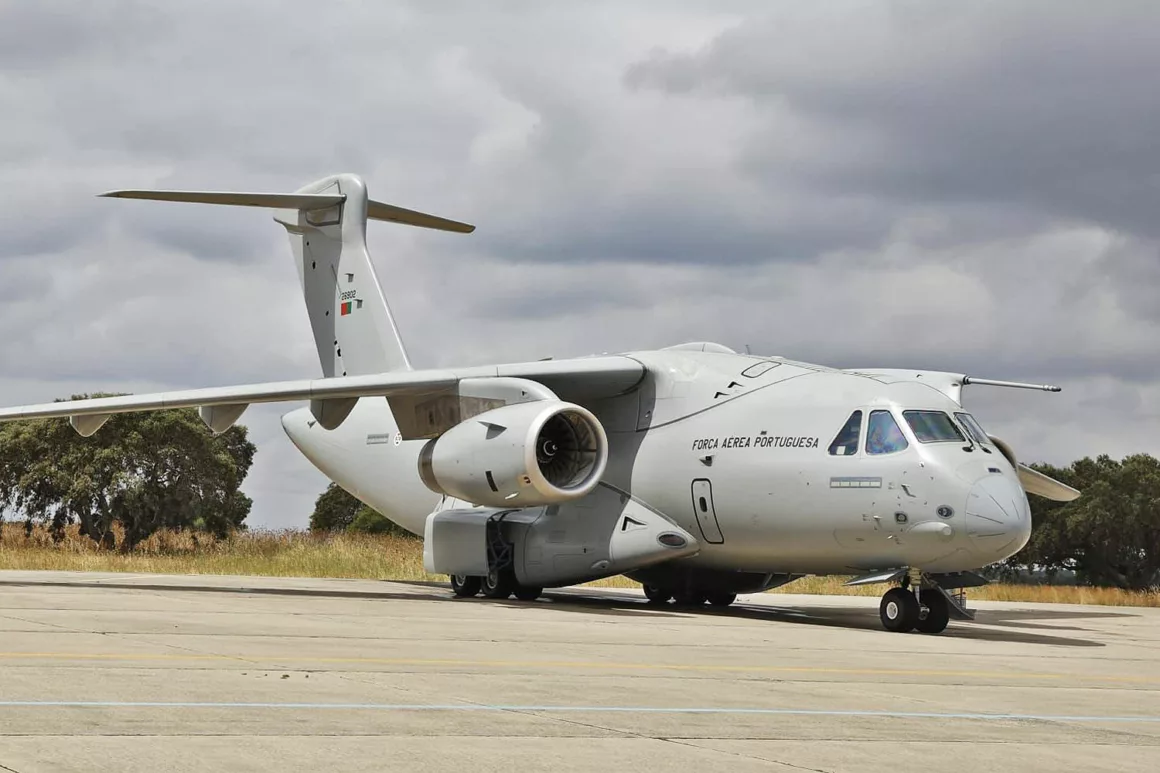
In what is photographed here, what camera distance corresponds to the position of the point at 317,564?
29.8 meters

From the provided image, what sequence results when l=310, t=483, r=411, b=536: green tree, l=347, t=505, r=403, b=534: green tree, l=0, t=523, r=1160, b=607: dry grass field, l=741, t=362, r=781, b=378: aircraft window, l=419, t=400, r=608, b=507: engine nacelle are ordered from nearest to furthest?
l=419, t=400, r=608, b=507: engine nacelle, l=741, t=362, r=781, b=378: aircraft window, l=0, t=523, r=1160, b=607: dry grass field, l=347, t=505, r=403, b=534: green tree, l=310, t=483, r=411, b=536: green tree

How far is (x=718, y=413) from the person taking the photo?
18.2 metres

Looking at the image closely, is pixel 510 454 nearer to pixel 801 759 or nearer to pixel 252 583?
pixel 252 583

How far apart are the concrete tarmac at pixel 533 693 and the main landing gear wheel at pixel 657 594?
15.7 feet

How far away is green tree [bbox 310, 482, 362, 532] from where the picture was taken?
6384 centimetres

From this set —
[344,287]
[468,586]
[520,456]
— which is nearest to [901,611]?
[520,456]

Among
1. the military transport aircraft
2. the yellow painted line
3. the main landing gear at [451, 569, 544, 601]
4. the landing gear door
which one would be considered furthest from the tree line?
the yellow painted line

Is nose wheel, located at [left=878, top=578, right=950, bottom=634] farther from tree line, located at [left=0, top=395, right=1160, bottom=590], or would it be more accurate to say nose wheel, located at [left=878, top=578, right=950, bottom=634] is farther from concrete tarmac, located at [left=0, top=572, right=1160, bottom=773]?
tree line, located at [left=0, top=395, right=1160, bottom=590]

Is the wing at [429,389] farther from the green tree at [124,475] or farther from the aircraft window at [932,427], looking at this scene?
the green tree at [124,475]

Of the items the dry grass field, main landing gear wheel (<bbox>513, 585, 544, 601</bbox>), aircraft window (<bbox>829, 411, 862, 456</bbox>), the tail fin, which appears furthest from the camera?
the dry grass field

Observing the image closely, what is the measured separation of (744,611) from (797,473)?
3.91 m

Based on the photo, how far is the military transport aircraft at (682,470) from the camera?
51.6 ft

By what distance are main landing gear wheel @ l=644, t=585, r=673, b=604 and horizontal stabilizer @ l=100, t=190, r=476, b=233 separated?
838 centimetres

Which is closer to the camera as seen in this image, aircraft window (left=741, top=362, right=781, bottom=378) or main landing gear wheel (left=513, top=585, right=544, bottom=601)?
aircraft window (left=741, top=362, right=781, bottom=378)
